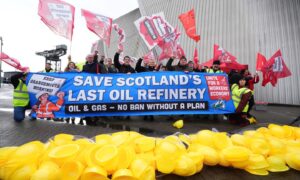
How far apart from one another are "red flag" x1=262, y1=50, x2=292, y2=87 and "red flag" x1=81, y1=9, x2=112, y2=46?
7.44 meters

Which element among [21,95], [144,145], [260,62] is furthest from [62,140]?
[260,62]

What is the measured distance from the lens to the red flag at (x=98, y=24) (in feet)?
25.0

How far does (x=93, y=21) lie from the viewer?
7.69 meters

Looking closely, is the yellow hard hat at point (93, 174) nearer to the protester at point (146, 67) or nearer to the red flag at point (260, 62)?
the protester at point (146, 67)

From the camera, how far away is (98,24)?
25.5 ft

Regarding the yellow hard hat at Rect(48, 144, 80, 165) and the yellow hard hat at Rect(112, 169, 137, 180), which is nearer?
the yellow hard hat at Rect(112, 169, 137, 180)

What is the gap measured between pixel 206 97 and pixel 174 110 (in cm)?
108

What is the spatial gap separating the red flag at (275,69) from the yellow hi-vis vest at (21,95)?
32.7 feet

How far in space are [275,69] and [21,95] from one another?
1041cm

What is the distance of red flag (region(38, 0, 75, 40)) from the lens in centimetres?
680

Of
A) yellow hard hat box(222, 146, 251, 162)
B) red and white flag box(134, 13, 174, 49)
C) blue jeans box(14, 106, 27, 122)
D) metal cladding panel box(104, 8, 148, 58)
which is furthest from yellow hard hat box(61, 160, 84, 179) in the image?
metal cladding panel box(104, 8, 148, 58)

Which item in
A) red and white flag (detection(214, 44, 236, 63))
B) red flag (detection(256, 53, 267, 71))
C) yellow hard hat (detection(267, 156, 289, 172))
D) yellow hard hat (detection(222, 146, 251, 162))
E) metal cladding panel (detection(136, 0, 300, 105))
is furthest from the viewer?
metal cladding panel (detection(136, 0, 300, 105))

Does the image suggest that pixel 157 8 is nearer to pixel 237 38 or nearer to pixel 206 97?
pixel 237 38

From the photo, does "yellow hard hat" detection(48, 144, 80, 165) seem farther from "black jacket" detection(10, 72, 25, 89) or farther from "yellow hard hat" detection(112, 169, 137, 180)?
"black jacket" detection(10, 72, 25, 89)
